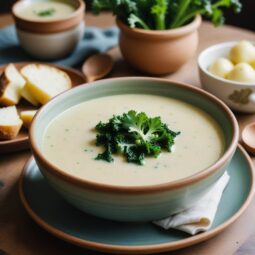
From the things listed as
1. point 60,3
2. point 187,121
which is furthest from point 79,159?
point 60,3

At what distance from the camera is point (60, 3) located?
1933 millimetres

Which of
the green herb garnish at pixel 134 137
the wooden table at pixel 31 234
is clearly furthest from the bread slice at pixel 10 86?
the green herb garnish at pixel 134 137

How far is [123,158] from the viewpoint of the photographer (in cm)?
101

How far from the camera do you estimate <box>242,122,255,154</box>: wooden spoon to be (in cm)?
124

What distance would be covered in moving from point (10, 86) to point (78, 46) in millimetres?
411

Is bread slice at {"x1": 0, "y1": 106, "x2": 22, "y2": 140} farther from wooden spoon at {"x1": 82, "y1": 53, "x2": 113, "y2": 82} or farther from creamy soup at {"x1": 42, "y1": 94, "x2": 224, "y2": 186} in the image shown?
wooden spoon at {"x1": 82, "y1": 53, "x2": 113, "y2": 82}

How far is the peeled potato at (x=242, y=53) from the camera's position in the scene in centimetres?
146

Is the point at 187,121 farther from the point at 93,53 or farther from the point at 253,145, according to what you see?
the point at 93,53

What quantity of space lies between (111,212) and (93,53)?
931 millimetres

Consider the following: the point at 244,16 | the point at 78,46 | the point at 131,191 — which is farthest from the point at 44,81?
the point at 244,16

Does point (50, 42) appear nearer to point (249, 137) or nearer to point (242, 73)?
point (242, 73)

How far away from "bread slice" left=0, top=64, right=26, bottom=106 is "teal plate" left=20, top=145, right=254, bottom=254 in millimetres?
385

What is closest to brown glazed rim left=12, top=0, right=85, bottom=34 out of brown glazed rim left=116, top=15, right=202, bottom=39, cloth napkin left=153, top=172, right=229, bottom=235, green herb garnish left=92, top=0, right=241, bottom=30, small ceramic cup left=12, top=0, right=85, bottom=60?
small ceramic cup left=12, top=0, right=85, bottom=60

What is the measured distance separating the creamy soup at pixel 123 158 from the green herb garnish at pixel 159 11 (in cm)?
38
